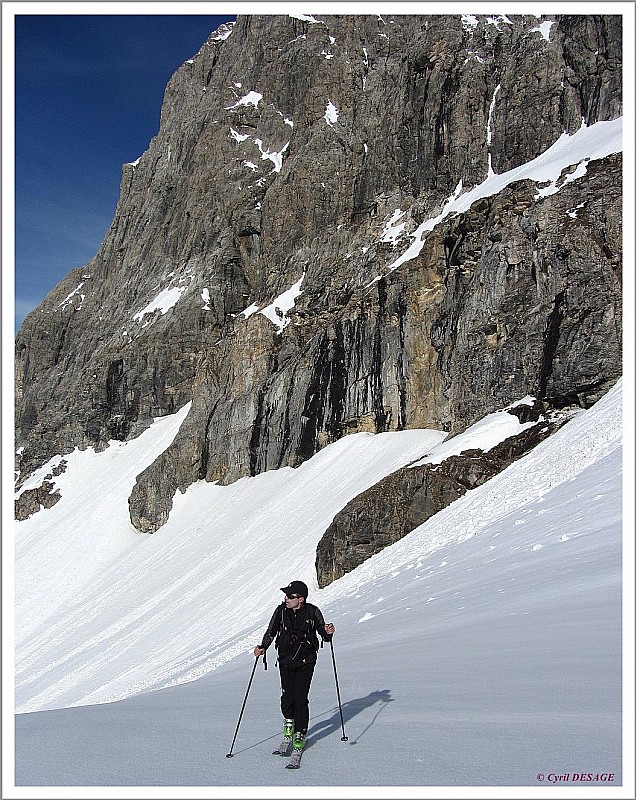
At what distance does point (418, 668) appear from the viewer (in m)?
6.97

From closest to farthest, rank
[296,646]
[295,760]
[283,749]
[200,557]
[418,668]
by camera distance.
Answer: [295,760] → [283,749] → [296,646] → [418,668] → [200,557]

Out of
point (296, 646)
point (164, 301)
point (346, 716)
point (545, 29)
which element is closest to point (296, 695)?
point (296, 646)

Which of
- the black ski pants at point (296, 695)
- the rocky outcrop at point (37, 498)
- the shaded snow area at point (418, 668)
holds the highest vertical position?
the rocky outcrop at point (37, 498)

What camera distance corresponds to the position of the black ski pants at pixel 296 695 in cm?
527

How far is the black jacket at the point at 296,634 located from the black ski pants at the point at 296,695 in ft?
0.22

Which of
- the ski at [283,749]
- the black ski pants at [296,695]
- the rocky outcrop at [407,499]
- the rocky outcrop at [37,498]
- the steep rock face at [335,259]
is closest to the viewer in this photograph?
the ski at [283,749]

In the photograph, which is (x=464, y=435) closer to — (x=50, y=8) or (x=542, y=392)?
(x=542, y=392)

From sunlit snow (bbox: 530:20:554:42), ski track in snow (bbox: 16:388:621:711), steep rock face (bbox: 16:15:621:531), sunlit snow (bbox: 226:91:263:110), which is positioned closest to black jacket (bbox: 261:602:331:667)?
ski track in snow (bbox: 16:388:621:711)

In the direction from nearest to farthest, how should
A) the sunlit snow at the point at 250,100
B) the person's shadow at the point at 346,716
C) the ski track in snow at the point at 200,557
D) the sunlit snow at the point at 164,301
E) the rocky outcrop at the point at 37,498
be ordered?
the person's shadow at the point at 346,716 → the ski track in snow at the point at 200,557 → the rocky outcrop at the point at 37,498 → the sunlit snow at the point at 164,301 → the sunlit snow at the point at 250,100

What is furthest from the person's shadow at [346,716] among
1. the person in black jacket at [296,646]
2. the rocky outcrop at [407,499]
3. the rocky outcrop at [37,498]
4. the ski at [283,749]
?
the rocky outcrop at [37,498]

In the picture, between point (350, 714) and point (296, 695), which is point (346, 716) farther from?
point (296, 695)

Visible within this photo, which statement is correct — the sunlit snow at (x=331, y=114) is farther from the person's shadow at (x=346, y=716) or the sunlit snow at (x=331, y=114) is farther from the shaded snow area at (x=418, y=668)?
the person's shadow at (x=346, y=716)

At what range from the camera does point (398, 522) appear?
2188cm

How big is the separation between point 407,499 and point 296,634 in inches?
667
